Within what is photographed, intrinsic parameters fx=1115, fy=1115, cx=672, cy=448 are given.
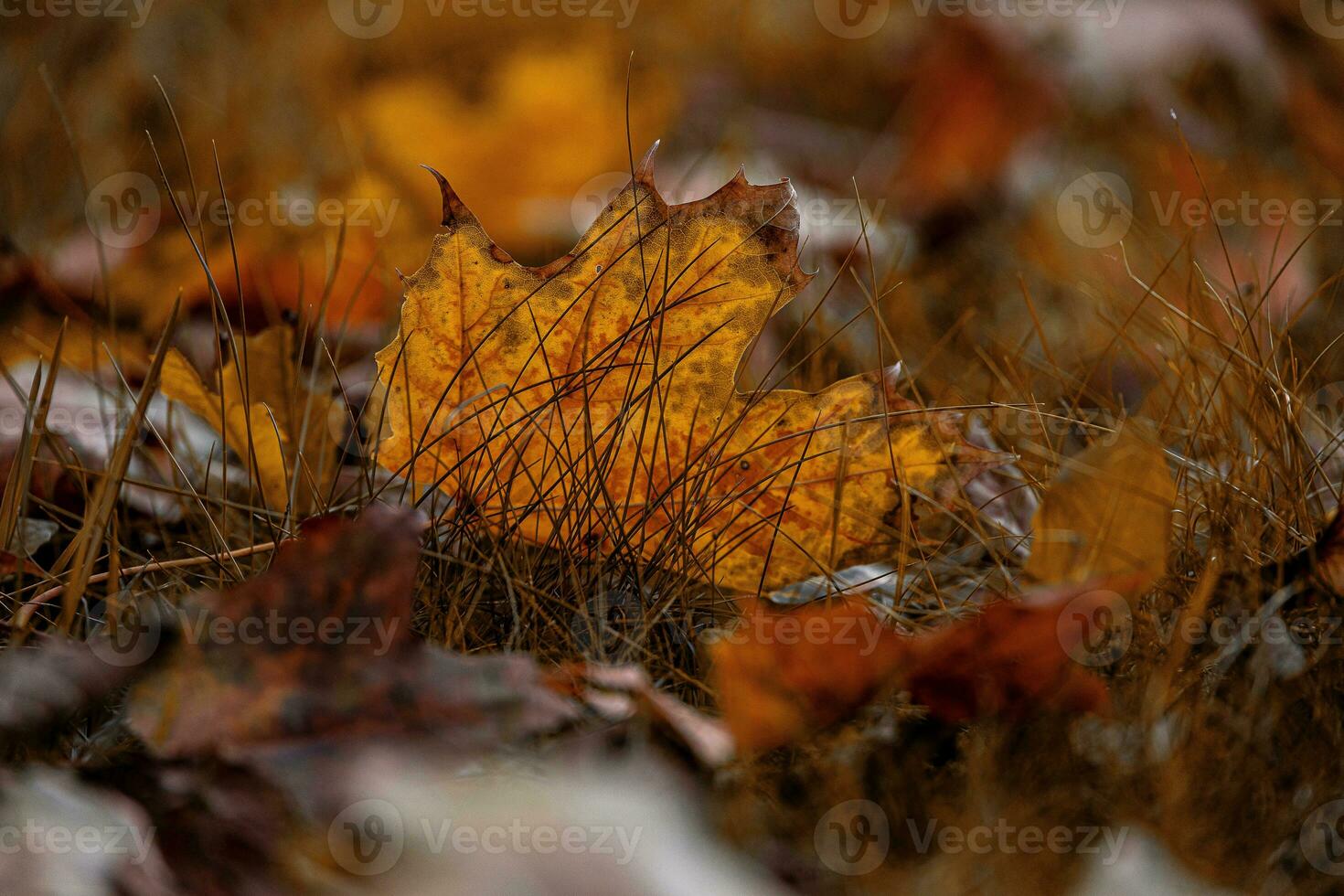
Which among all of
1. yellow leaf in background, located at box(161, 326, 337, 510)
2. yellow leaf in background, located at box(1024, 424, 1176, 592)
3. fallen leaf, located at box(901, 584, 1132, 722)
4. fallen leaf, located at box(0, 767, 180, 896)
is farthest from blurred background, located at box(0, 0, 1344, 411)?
fallen leaf, located at box(0, 767, 180, 896)

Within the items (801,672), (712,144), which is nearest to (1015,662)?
(801,672)

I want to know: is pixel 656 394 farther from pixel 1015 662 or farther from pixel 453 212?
pixel 1015 662

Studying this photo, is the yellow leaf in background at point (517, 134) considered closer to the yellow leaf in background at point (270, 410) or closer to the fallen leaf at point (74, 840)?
the yellow leaf in background at point (270, 410)

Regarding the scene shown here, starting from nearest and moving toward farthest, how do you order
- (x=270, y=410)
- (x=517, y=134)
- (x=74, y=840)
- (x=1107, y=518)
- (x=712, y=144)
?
(x=74, y=840) → (x=1107, y=518) → (x=270, y=410) → (x=517, y=134) → (x=712, y=144)

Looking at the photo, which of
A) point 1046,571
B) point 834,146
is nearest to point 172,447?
point 1046,571

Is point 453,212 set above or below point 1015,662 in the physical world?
above
